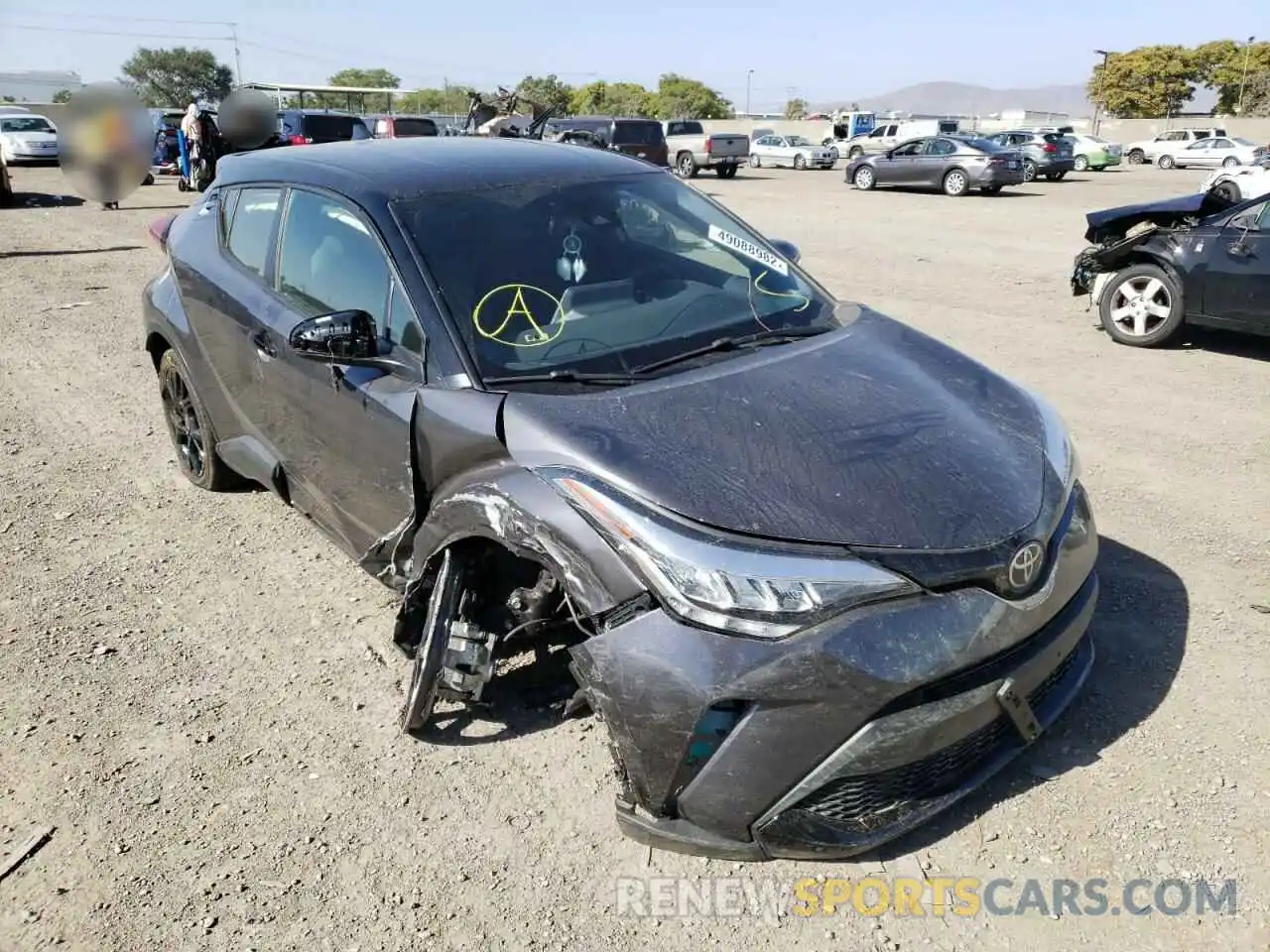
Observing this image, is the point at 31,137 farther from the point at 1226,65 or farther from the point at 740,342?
the point at 1226,65

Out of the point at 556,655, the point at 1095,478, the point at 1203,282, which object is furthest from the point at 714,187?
the point at 556,655

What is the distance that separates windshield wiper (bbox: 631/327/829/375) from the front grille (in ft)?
4.43

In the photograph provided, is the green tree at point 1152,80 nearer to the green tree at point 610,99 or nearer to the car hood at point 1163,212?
the green tree at point 610,99

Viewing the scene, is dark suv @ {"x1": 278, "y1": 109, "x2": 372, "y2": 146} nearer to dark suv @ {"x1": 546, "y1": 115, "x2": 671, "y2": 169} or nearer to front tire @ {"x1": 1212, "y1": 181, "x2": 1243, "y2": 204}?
dark suv @ {"x1": 546, "y1": 115, "x2": 671, "y2": 169}

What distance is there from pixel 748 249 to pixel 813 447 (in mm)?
1480

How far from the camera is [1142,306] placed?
798 centimetres

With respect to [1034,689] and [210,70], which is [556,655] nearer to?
[1034,689]

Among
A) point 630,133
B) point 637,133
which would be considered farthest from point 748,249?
point 637,133

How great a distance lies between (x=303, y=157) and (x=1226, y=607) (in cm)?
404

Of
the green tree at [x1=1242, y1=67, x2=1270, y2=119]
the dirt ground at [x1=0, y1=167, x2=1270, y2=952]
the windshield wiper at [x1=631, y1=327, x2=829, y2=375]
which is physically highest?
the green tree at [x1=1242, y1=67, x2=1270, y2=119]

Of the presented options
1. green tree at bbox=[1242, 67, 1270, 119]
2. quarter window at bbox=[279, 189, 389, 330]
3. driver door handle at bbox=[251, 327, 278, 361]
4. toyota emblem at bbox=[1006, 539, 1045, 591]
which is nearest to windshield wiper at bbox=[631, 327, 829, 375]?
quarter window at bbox=[279, 189, 389, 330]

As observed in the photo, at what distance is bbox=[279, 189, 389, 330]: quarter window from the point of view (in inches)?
127

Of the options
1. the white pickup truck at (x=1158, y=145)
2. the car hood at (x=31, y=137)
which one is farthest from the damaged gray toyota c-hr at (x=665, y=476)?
the white pickup truck at (x=1158, y=145)

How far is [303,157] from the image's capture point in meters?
3.90
